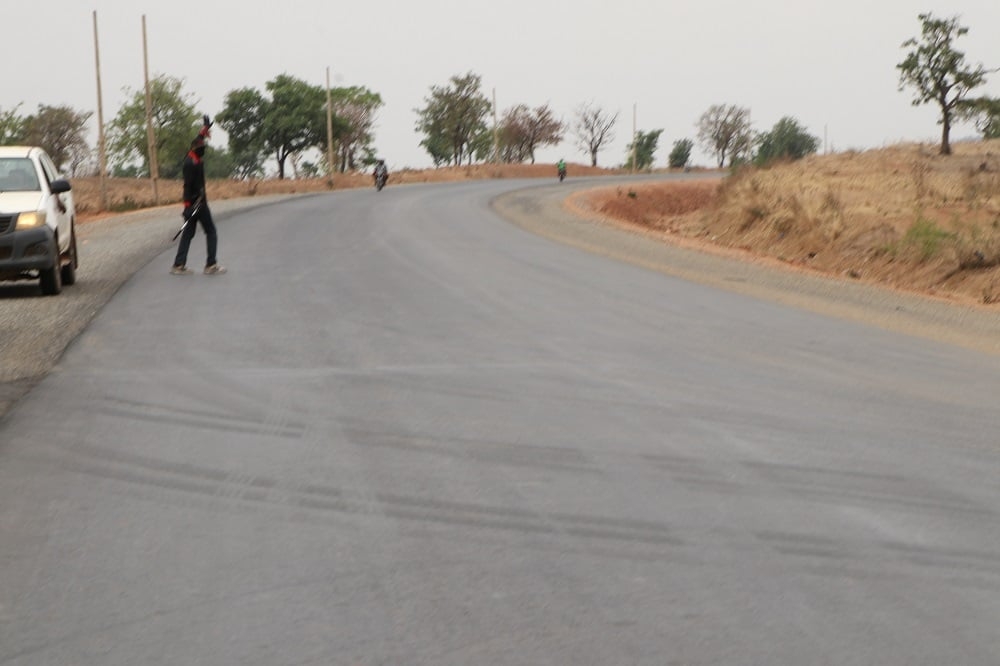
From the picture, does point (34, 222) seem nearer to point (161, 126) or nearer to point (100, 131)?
point (100, 131)

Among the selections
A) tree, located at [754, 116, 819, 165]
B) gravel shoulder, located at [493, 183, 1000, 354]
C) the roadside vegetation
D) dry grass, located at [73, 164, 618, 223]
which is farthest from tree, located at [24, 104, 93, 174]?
gravel shoulder, located at [493, 183, 1000, 354]

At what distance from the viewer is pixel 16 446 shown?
7.59 metres

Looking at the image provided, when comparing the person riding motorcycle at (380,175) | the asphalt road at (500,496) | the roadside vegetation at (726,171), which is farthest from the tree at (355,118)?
the asphalt road at (500,496)

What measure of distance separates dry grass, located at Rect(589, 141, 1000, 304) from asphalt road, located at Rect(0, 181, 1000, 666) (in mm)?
8549

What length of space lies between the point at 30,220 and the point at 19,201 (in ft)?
1.46

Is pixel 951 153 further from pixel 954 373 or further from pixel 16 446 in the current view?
pixel 16 446

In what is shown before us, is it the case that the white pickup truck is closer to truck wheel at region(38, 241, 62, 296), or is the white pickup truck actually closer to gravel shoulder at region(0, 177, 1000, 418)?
truck wheel at region(38, 241, 62, 296)

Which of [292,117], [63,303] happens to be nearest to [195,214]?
[63,303]

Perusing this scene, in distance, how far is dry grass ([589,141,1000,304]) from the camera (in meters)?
20.8

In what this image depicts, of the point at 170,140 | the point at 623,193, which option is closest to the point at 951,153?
the point at 623,193

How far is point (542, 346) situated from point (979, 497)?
18.1 feet

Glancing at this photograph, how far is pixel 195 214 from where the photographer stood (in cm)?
1859

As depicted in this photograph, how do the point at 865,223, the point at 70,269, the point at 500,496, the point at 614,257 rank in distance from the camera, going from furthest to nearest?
the point at 865,223 → the point at 614,257 → the point at 70,269 → the point at 500,496

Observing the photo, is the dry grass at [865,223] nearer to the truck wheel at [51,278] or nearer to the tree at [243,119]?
the truck wheel at [51,278]
